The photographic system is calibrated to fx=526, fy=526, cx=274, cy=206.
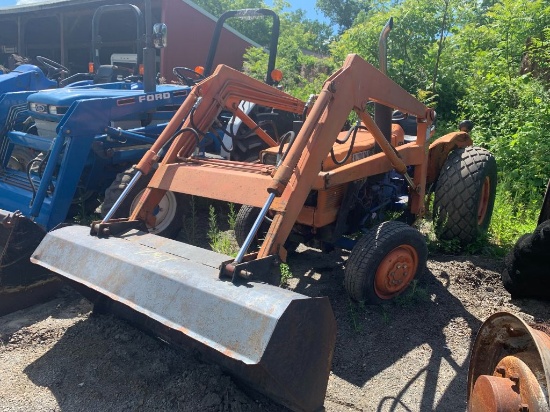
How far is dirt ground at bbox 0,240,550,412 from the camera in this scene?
108 inches

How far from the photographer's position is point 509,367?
6.42ft

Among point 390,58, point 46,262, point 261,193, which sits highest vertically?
point 390,58

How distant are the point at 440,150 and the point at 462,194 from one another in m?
0.64

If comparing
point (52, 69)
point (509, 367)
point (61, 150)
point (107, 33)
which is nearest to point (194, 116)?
point (61, 150)

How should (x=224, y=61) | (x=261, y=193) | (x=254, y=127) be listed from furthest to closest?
(x=224, y=61)
(x=254, y=127)
(x=261, y=193)

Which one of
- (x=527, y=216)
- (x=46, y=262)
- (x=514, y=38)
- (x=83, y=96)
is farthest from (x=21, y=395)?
(x=514, y=38)

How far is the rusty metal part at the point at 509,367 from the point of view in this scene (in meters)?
1.75

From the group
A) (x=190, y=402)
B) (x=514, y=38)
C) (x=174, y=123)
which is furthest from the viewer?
(x=514, y=38)

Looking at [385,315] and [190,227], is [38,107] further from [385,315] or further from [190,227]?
[385,315]

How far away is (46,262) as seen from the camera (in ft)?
10.5

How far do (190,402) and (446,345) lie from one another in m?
1.67

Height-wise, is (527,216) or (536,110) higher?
(536,110)

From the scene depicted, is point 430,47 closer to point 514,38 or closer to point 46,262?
point 514,38

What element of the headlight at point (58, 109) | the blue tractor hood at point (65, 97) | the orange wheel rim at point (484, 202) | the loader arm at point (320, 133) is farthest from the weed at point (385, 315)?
the headlight at point (58, 109)
